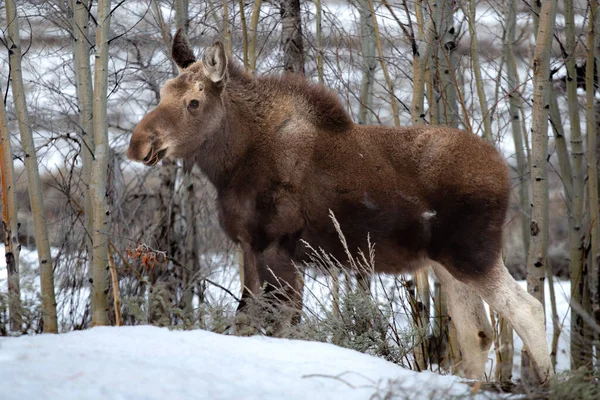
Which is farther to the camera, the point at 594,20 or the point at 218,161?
the point at 594,20

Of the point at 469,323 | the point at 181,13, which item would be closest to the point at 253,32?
the point at 181,13

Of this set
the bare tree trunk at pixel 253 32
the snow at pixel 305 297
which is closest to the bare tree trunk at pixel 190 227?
the snow at pixel 305 297

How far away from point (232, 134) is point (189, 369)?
2.71 metres

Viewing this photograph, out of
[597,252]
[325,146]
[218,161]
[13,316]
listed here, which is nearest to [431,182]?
[325,146]

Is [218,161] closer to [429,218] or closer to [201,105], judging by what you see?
[201,105]

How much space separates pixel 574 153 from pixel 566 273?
707 centimetres

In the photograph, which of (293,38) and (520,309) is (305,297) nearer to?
(520,309)

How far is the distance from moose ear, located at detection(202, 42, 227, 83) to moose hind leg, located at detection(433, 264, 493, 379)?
2272 millimetres

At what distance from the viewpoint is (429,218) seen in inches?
202

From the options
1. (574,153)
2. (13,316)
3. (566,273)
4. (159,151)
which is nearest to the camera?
→ (13,316)

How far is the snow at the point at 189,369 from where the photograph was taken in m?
2.69

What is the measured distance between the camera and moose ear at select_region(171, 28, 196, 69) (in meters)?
5.58

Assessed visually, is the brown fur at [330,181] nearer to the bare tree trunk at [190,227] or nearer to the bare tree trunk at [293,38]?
the bare tree trunk at [293,38]

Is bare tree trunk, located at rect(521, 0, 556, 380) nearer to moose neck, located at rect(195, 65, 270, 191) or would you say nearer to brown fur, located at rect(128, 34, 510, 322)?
brown fur, located at rect(128, 34, 510, 322)
